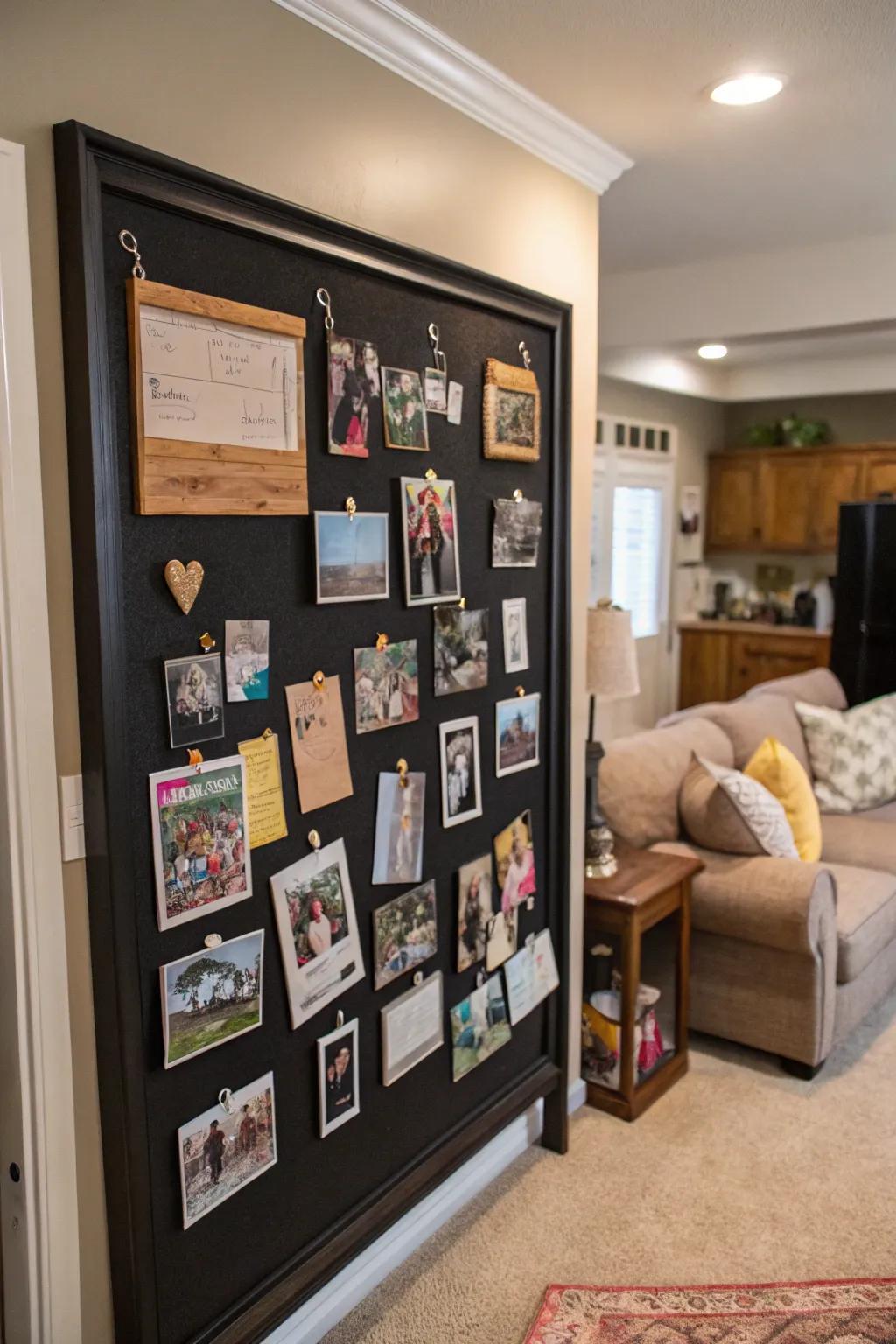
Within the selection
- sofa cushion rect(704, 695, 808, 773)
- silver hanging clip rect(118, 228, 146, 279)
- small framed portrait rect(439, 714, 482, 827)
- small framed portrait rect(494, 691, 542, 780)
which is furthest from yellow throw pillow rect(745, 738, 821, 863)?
silver hanging clip rect(118, 228, 146, 279)

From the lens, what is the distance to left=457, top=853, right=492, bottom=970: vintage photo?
234 centimetres

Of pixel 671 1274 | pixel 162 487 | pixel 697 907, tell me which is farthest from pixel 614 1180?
pixel 162 487

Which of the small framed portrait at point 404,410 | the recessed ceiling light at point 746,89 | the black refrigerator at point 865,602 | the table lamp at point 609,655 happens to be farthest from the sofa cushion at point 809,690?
the small framed portrait at point 404,410

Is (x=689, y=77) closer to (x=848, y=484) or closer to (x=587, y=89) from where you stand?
(x=587, y=89)

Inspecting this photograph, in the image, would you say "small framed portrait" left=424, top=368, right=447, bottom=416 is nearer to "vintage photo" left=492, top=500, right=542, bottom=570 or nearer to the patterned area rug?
"vintage photo" left=492, top=500, right=542, bottom=570

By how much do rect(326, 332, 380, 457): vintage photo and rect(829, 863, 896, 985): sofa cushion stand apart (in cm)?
217

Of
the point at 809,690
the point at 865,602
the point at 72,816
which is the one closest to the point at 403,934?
Result: the point at 72,816

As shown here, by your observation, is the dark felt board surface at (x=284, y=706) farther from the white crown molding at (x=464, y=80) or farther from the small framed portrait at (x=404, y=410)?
the white crown molding at (x=464, y=80)

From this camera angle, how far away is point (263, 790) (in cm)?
180

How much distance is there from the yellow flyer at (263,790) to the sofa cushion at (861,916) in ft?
6.68

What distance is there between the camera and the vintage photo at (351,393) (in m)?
1.88

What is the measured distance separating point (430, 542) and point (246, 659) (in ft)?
1.83

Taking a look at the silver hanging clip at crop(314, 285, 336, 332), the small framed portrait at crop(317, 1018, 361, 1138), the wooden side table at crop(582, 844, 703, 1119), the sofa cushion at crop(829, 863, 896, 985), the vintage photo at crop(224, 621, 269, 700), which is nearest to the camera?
the vintage photo at crop(224, 621, 269, 700)

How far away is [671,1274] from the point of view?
7.54 feet
